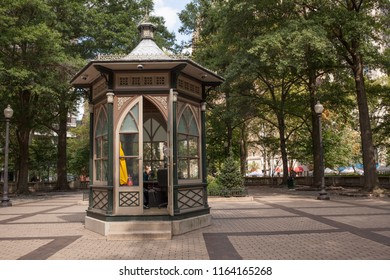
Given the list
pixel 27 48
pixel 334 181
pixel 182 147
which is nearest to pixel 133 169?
pixel 182 147

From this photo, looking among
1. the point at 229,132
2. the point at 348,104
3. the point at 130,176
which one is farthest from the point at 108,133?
the point at 229,132

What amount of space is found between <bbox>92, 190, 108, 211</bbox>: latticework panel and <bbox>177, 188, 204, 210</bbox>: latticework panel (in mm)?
2099

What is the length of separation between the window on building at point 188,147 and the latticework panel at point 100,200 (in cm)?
222

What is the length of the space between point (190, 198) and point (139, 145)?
2.23m

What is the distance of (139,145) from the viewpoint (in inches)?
397

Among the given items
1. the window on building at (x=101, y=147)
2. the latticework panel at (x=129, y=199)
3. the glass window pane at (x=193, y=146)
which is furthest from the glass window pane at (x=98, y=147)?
the glass window pane at (x=193, y=146)

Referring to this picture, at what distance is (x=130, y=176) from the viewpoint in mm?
10180

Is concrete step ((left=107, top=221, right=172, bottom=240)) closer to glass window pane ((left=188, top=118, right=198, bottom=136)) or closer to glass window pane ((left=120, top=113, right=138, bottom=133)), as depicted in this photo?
glass window pane ((left=120, top=113, right=138, bottom=133))

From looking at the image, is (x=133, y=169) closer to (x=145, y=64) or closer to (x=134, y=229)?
(x=134, y=229)

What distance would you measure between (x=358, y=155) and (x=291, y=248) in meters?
48.4

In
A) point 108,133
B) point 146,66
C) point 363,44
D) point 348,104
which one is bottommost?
point 108,133

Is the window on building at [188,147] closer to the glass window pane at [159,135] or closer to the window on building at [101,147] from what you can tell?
the window on building at [101,147]

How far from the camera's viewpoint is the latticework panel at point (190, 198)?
34.1 ft
